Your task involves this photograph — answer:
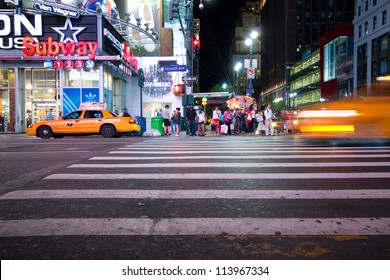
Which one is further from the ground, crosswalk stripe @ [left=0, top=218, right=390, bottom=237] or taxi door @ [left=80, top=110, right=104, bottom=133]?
taxi door @ [left=80, top=110, right=104, bottom=133]

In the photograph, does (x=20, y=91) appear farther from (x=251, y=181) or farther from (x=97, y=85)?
(x=251, y=181)

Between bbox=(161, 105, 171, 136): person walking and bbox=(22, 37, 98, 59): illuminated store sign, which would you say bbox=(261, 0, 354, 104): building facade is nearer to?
bbox=(22, 37, 98, 59): illuminated store sign

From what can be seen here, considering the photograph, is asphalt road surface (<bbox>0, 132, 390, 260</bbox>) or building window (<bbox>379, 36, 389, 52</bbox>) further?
building window (<bbox>379, 36, 389, 52</bbox>)

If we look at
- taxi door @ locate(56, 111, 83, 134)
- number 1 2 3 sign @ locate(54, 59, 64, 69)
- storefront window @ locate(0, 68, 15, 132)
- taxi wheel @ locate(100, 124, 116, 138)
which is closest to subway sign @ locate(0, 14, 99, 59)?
storefront window @ locate(0, 68, 15, 132)

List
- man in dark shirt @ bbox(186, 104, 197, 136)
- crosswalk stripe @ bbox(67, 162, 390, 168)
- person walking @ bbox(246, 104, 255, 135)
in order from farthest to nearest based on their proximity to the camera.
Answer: person walking @ bbox(246, 104, 255, 135) → man in dark shirt @ bbox(186, 104, 197, 136) → crosswalk stripe @ bbox(67, 162, 390, 168)

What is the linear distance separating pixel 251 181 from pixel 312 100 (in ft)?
279

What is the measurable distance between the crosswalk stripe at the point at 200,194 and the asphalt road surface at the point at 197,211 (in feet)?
0.05

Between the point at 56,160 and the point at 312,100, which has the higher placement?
the point at 312,100

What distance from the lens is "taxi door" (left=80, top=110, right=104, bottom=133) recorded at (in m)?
17.6

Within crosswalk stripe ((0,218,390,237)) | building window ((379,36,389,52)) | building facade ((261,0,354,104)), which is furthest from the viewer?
building facade ((261,0,354,104))

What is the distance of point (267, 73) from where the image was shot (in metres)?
156

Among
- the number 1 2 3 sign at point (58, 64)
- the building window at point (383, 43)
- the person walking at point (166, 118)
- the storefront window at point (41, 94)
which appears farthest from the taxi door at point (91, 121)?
the building window at point (383, 43)

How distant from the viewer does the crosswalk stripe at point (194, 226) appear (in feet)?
10.7
